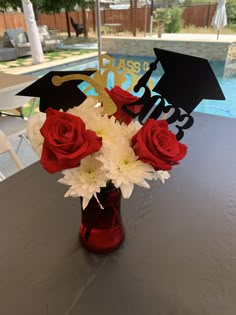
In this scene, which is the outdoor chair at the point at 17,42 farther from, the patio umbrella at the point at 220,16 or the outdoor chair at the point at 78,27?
the patio umbrella at the point at 220,16

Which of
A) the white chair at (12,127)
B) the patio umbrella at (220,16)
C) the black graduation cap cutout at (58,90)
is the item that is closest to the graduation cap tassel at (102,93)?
the black graduation cap cutout at (58,90)

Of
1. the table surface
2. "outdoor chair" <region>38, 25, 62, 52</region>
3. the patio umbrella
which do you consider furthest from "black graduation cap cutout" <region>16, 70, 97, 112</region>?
"outdoor chair" <region>38, 25, 62, 52</region>

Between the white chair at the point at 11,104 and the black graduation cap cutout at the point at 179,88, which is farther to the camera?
the white chair at the point at 11,104

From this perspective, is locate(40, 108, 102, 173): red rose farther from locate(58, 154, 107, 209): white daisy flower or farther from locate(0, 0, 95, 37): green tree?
locate(0, 0, 95, 37): green tree

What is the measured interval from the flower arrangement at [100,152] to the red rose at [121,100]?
9 cm

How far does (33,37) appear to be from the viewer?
5316 mm

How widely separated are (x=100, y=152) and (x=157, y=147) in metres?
0.10

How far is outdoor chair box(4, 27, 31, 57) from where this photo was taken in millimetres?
6484

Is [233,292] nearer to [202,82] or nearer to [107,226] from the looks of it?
[107,226]

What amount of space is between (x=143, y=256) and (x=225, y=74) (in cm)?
435

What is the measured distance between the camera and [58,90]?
0.54m

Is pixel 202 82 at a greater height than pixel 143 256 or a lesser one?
greater

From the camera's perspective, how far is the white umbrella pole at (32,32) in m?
5.07

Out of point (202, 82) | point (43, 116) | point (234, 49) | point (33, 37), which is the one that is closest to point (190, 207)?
point (202, 82)
